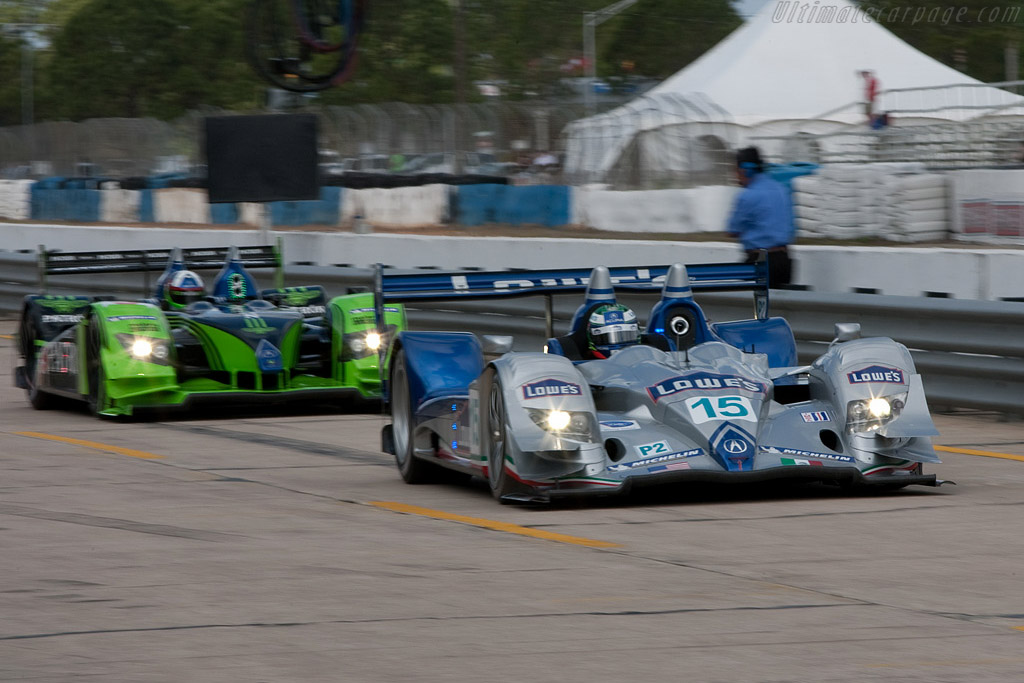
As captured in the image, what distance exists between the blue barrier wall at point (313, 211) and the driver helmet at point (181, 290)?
55.0 ft

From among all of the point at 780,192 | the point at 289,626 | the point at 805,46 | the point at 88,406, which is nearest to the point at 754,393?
the point at 289,626

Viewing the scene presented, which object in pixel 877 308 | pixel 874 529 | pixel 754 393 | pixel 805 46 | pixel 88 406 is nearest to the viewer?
pixel 874 529

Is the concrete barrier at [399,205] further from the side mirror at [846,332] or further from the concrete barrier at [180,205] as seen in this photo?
the side mirror at [846,332]

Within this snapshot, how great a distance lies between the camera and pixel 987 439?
10.5 m

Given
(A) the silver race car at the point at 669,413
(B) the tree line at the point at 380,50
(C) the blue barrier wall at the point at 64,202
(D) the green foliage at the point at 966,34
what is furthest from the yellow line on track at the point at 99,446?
(B) the tree line at the point at 380,50

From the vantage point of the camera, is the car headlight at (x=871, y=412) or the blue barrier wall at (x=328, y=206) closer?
the car headlight at (x=871, y=412)

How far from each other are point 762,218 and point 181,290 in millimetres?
4827

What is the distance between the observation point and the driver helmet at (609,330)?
8.59m

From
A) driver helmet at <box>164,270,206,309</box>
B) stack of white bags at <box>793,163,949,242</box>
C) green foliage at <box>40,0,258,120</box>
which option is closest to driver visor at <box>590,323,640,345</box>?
driver helmet at <box>164,270,206,309</box>

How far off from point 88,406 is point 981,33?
5429cm

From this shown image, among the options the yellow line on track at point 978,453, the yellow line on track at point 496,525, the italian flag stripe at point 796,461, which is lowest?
the yellow line on track at point 978,453

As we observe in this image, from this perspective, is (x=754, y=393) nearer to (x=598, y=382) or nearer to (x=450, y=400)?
(x=598, y=382)

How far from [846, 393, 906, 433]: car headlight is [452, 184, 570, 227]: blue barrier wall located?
18005 mm

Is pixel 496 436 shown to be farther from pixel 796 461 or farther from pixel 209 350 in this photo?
pixel 209 350
